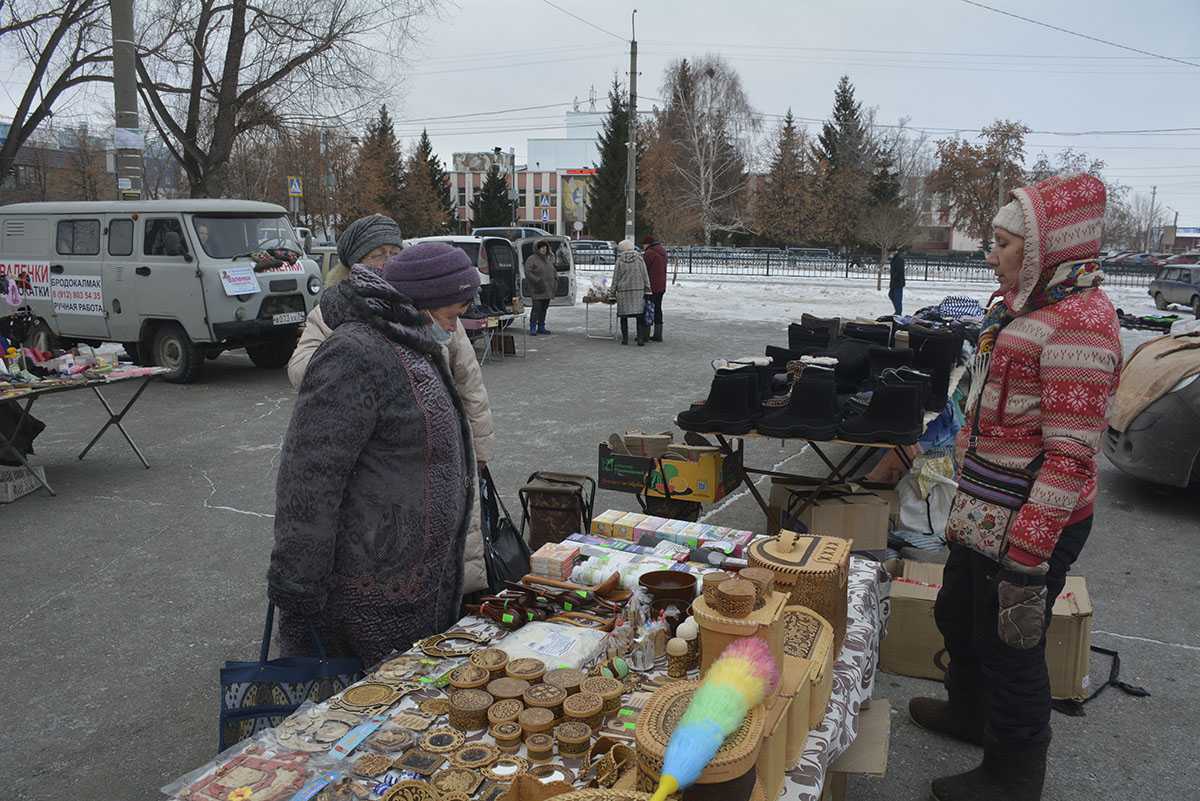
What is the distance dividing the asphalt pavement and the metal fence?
26.4 meters

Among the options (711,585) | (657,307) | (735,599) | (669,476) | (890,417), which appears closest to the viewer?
(735,599)

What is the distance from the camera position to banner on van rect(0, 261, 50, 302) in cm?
1134

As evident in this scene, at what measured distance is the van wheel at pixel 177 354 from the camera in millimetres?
10781

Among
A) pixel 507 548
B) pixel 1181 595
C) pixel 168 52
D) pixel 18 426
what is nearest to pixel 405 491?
pixel 507 548

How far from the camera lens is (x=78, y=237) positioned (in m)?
11.2

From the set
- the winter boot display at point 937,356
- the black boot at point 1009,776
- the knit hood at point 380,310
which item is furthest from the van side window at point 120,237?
the black boot at point 1009,776

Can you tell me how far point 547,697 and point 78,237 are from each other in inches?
459

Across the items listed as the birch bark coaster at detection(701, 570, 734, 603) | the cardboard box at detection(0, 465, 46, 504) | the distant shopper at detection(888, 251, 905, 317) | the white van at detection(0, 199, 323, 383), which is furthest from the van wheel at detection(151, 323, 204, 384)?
the distant shopper at detection(888, 251, 905, 317)

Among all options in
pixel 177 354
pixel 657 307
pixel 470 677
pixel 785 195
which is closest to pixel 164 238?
pixel 177 354

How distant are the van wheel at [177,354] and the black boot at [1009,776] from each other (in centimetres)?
1029

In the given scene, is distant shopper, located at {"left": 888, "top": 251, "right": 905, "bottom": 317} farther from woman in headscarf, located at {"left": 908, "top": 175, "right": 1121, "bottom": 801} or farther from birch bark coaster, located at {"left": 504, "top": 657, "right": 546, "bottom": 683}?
birch bark coaster, located at {"left": 504, "top": 657, "right": 546, "bottom": 683}

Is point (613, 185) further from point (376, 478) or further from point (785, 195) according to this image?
point (376, 478)

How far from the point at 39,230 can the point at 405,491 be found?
11.6 m

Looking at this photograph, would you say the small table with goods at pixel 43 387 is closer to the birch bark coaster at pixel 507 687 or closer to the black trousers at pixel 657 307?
the birch bark coaster at pixel 507 687
